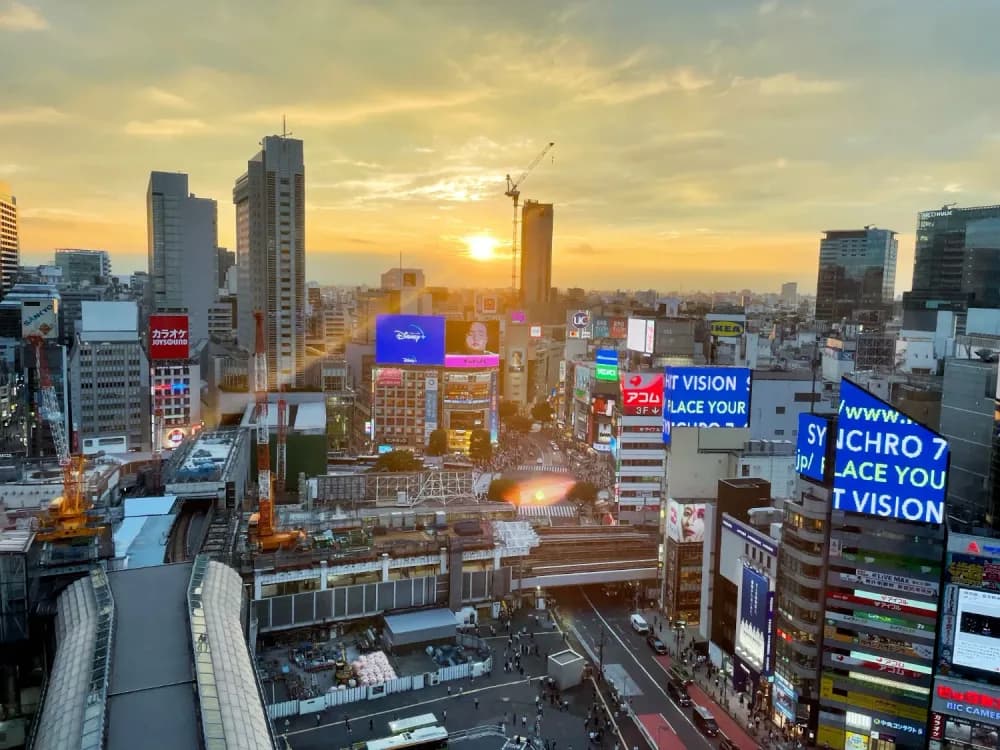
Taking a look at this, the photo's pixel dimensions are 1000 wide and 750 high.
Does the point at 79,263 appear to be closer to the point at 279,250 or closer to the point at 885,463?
the point at 279,250

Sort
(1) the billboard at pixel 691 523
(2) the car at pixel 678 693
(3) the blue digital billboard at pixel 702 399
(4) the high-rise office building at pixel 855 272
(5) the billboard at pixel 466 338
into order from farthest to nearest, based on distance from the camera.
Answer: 1. (4) the high-rise office building at pixel 855 272
2. (5) the billboard at pixel 466 338
3. (3) the blue digital billboard at pixel 702 399
4. (1) the billboard at pixel 691 523
5. (2) the car at pixel 678 693

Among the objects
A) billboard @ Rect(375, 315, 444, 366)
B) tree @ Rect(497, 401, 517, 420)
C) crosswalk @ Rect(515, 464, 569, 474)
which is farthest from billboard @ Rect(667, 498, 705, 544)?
tree @ Rect(497, 401, 517, 420)

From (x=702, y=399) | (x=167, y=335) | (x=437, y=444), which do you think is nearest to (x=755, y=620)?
(x=702, y=399)

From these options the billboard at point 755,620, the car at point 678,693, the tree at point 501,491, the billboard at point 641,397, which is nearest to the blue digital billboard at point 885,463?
the billboard at point 755,620

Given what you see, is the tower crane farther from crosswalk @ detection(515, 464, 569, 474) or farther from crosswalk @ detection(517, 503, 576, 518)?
crosswalk @ detection(515, 464, 569, 474)

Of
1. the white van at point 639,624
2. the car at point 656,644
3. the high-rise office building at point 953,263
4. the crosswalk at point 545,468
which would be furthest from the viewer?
the high-rise office building at point 953,263

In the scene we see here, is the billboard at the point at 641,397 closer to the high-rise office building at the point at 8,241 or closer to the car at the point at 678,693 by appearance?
the car at the point at 678,693
